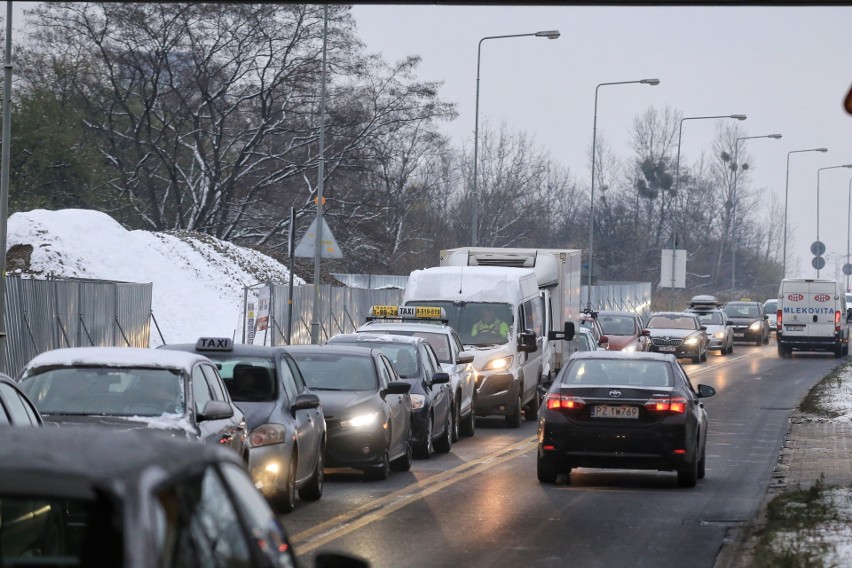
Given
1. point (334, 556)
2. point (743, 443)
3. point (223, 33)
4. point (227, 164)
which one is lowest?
point (743, 443)

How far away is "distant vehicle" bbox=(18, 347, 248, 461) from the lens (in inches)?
454

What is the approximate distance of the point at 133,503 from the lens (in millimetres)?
3604

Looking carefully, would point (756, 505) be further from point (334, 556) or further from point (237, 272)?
point (237, 272)

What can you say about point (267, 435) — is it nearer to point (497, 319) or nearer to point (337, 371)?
point (337, 371)

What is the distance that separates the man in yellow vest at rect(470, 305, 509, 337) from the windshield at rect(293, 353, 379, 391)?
858 cm

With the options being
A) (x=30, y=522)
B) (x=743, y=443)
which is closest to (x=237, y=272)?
(x=743, y=443)

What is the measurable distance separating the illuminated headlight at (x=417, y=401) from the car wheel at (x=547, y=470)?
2981 millimetres

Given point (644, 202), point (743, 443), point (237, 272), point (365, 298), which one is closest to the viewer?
point (743, 443)

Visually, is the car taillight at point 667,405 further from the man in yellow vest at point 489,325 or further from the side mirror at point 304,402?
the man in yellow vest at point 489,325

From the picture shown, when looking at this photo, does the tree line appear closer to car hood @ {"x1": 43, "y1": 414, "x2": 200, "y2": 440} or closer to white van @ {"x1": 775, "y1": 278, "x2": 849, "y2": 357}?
white van @ {"x1": 775, "y1": 278, "x2": 849, "y2": 357}

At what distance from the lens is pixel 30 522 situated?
476 centimetres

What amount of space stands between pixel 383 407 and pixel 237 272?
35.5m

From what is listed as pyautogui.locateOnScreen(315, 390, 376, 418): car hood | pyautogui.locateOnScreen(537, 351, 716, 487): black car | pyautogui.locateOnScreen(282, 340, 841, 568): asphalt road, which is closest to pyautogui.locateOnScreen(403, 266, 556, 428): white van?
pyautogui.locateOnScreen(282, 340, 841, 568): asphalt road

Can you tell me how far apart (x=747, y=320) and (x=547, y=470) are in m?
51.2
